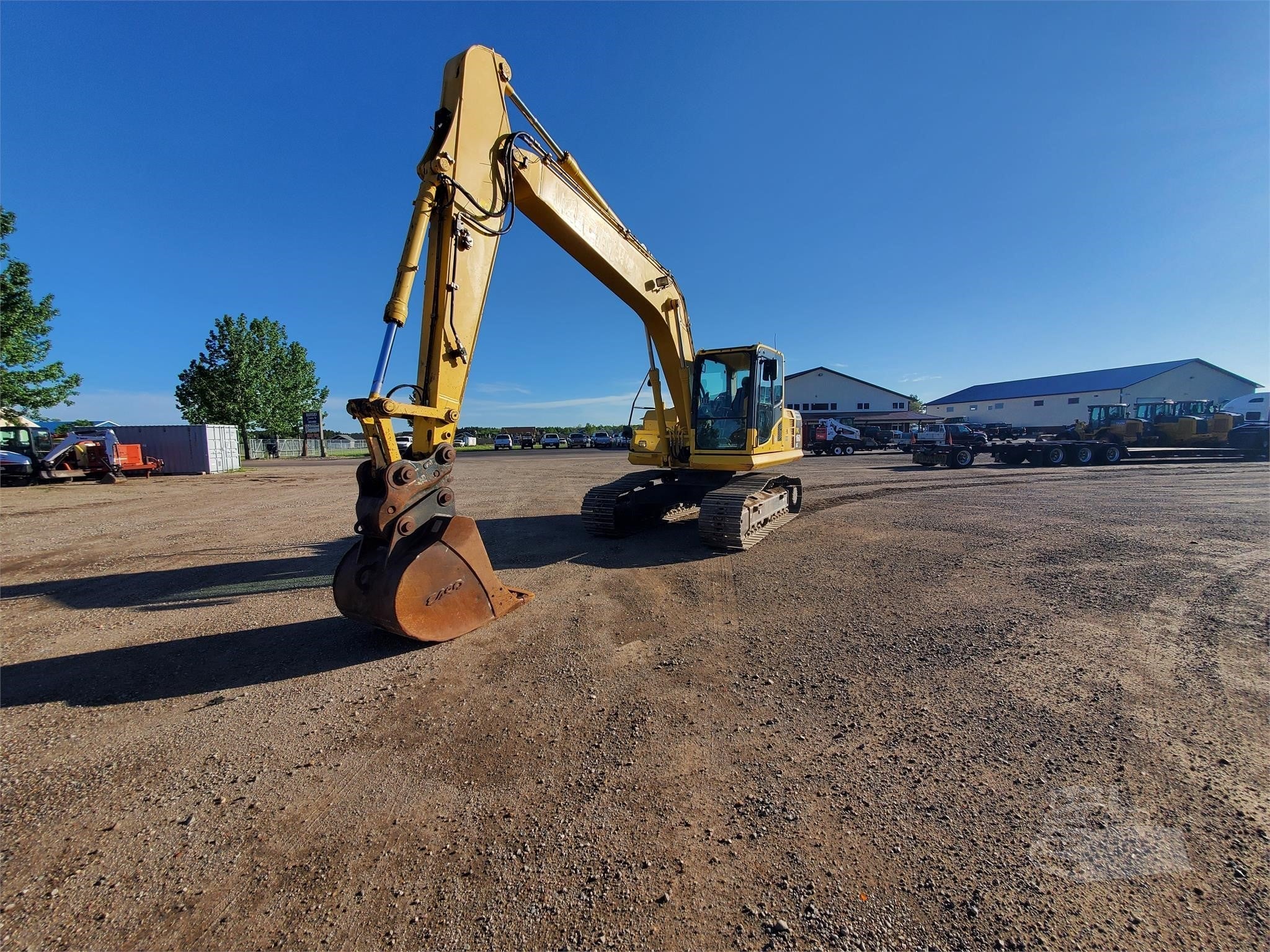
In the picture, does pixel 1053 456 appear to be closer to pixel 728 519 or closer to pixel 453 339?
pixel 728 519

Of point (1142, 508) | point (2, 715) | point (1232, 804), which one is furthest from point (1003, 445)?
point (2, 715)

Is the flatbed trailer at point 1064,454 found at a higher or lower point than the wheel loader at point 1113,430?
lower

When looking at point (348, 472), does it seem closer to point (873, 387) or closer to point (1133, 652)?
point (1133, 652)

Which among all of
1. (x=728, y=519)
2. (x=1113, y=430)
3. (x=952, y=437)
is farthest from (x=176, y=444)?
(x=1113, y=430)

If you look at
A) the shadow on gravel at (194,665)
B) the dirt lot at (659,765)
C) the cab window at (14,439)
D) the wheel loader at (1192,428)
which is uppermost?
the cab window at (14,439)

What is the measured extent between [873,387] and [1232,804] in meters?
61.9

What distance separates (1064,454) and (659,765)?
88.7 feet

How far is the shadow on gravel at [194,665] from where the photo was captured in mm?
3701

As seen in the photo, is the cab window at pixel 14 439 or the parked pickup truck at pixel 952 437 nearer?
the cab window at pixel 14 439

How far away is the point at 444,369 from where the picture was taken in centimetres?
473

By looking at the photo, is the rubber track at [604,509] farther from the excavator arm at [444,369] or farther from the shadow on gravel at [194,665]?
the shadow on gravel at [194,665]

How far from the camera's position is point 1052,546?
24.5 ft

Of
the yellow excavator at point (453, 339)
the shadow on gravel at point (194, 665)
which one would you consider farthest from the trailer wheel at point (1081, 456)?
the shadow on gravel at point (194, 665)

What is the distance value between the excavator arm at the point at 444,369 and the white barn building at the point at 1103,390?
66359mm
